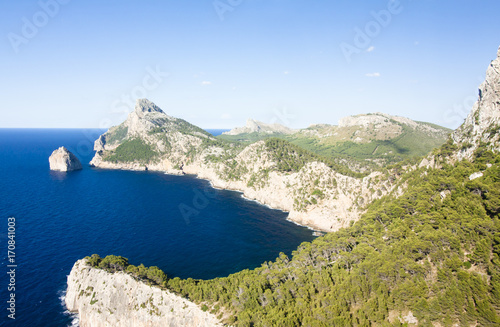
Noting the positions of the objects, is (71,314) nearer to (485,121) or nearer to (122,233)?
(122,233)

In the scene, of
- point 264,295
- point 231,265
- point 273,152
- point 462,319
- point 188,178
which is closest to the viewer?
point 462,319

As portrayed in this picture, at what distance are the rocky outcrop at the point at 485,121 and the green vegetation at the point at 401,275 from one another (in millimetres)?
3923

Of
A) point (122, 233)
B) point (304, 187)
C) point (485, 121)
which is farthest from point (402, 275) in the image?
point (122, 233)

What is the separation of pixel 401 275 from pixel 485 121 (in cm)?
5227

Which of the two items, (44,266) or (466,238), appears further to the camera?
(44,266)

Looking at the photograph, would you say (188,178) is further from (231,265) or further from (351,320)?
(351,320)

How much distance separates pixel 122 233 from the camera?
87.7 m

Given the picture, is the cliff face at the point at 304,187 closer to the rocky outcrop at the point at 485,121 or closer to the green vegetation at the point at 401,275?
the rocky outcrop at the point at 485,121

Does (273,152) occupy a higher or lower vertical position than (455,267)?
higher

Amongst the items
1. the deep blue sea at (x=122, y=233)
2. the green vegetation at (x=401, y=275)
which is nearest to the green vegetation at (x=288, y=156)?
the deep blue sea at (x=122, y=233)

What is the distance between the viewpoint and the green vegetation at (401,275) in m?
32.6

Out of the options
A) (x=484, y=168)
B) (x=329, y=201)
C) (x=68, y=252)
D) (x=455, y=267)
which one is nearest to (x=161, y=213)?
(x=68, y=252)

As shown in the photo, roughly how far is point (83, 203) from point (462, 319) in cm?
13538

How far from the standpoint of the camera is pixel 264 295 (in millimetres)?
45531
